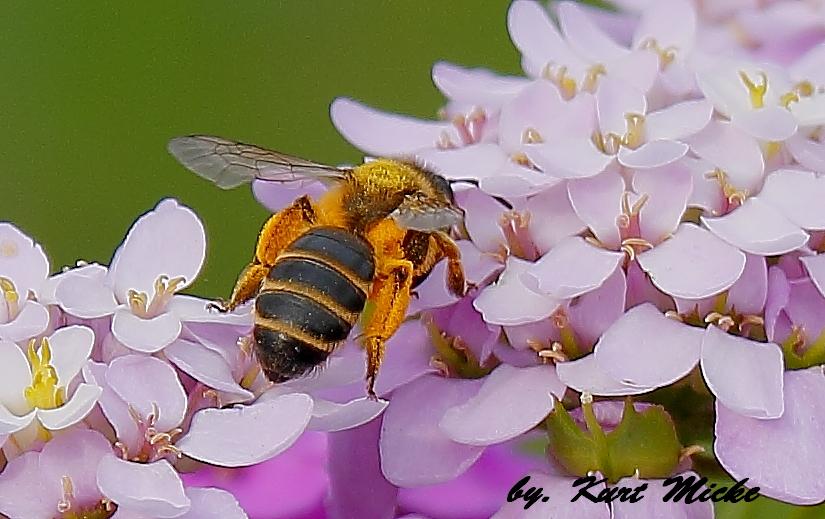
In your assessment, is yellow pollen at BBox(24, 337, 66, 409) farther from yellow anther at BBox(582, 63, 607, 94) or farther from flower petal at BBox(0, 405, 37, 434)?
yellow anther at BBox(582, 63, 607, 94)

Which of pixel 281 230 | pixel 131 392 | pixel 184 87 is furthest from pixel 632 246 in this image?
pixel 184 87

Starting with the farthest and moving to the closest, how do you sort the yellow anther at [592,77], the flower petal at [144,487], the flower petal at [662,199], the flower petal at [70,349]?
1. the yellow anther at [592,77]
2. the flower petal at [662,199]
3. the flower petal at [70,349]
4. the flower petal at [144,487]

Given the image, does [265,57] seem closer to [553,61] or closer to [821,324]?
[553,61]

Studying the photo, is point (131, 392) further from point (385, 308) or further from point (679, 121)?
point (679, 121)

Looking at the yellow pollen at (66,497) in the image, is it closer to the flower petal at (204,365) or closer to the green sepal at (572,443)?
the flower petal at (204,365)

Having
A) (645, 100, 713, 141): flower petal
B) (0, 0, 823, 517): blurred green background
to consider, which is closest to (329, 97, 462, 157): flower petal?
(645, 100, 713, 141): flower petal

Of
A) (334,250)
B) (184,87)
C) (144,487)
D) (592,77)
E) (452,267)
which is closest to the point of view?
A: (144,487)

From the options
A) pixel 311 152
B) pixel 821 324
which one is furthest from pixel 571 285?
pixel 311 152

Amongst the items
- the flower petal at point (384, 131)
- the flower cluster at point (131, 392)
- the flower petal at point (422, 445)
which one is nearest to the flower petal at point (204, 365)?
the flower cluster at point (131, 392)
